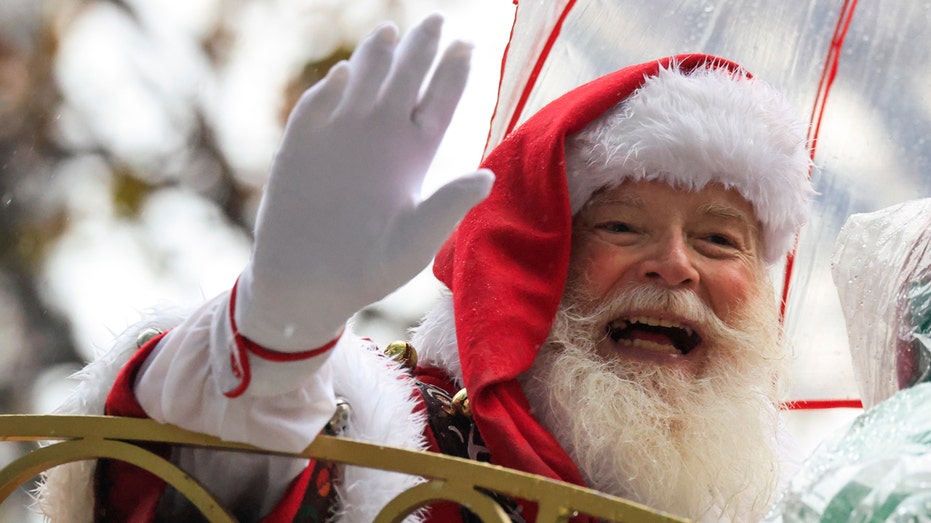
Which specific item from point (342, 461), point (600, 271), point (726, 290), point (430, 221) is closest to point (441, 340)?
point (600, 271)

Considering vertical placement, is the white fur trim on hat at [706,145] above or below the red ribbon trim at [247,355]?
above

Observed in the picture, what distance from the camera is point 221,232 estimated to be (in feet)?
17.5

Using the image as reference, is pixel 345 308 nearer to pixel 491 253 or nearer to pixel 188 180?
pixel 491 253

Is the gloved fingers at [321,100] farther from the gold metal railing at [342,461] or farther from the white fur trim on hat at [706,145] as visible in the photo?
the white fur trim on hat at [706,145]

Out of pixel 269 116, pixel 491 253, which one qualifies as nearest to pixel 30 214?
pixel 269 116

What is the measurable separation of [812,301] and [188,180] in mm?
3513

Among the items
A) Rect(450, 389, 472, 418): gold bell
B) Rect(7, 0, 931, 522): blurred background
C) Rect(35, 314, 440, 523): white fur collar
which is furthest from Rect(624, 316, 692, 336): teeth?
Rect(7, 0, 931, 522): blurred background

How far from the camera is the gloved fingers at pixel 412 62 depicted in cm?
123

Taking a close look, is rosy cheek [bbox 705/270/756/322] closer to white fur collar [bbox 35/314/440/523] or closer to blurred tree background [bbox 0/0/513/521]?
white fur collar [bbox 35/314/440/523]

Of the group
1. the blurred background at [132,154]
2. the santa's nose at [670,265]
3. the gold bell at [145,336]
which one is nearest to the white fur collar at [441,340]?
the santa's nose at [670,265]

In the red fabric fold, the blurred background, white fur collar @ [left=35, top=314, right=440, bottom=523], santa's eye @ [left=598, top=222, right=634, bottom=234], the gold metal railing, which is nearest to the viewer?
the gold metal railing

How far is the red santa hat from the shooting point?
1989 millimetres

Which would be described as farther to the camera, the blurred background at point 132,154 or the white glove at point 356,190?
the blurred background at point 132,154

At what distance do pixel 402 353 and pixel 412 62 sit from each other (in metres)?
0.85
